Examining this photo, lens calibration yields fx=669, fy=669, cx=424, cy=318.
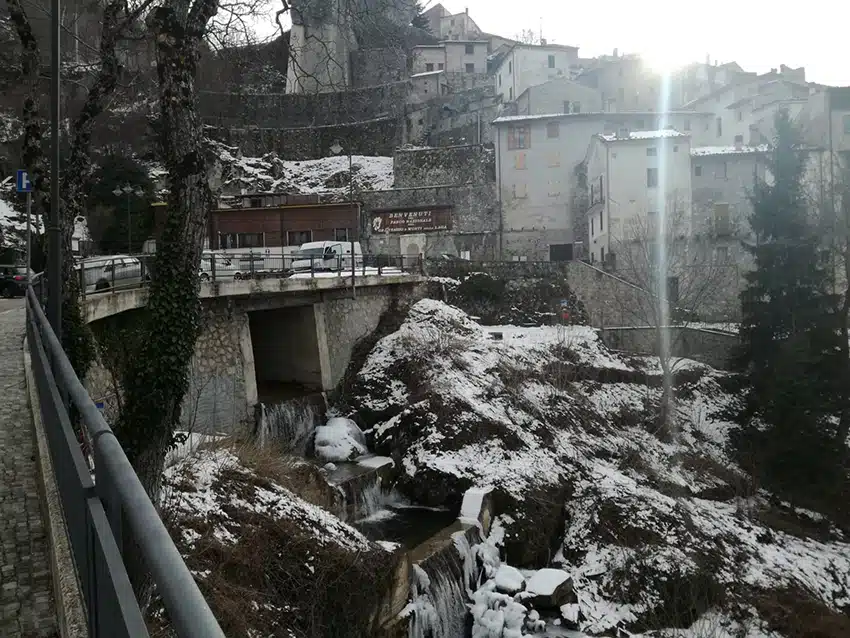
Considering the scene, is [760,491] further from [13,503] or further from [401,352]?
[13,503]

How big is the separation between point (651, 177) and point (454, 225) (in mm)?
→ 12875

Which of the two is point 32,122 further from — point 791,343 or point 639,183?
point 639,183

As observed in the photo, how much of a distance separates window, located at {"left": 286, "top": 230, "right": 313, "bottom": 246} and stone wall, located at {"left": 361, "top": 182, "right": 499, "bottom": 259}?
374 cm

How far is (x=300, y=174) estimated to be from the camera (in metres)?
53.2

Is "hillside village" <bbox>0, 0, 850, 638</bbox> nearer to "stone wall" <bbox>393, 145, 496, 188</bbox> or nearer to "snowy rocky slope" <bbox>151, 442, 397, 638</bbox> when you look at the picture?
"snowy rocky slope" <bbox>151, 442, 397, 638</bbox>

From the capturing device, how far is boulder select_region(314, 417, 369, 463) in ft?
63.4

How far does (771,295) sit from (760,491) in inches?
307

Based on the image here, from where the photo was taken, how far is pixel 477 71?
62688mm

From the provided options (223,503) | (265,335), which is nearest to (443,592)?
(223,503)

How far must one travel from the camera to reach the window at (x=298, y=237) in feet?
146

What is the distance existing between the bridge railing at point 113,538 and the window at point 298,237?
1618 inches

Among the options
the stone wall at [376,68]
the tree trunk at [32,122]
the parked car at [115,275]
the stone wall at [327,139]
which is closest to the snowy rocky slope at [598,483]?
the parked car at [115,275]

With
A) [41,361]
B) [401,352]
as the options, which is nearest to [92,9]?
[41,361]

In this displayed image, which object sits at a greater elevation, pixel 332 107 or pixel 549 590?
pixel 332 107
